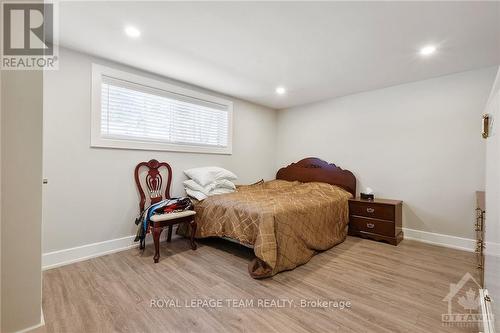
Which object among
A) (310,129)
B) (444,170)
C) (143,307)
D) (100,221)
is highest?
(310,129)

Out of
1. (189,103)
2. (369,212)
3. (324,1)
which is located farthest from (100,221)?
(369,212)

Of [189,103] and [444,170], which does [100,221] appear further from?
[444,170]

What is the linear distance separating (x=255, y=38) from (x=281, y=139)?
288cm

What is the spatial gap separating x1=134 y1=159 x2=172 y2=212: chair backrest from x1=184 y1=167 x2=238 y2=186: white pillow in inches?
13.0

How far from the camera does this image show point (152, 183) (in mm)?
2945

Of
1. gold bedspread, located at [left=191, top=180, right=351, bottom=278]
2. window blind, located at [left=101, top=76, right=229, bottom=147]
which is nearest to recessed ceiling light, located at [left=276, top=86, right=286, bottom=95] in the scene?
window blind, located at [left=101, top=76, right=229, bottom=147]

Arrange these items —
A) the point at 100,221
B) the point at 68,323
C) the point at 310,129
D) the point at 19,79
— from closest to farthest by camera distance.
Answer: the point at 19,79 → the point at 68,323 → the point at 100,221 → the point at 310,129

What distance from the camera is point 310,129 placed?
4.36 meters

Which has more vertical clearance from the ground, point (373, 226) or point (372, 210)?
point (372, 210)

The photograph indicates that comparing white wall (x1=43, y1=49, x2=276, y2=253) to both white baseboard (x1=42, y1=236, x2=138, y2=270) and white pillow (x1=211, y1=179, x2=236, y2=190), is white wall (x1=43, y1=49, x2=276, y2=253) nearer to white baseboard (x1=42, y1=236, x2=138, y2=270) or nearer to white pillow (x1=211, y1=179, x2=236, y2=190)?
white baseboard (x1=42, y1=236, x2=138, y2=270)

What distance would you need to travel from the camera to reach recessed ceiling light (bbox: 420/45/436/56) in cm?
227

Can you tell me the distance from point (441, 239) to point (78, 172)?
4.59 meters

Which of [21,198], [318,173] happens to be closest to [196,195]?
[21,198]

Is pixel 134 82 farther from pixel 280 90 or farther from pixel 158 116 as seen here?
pixel 280 90
